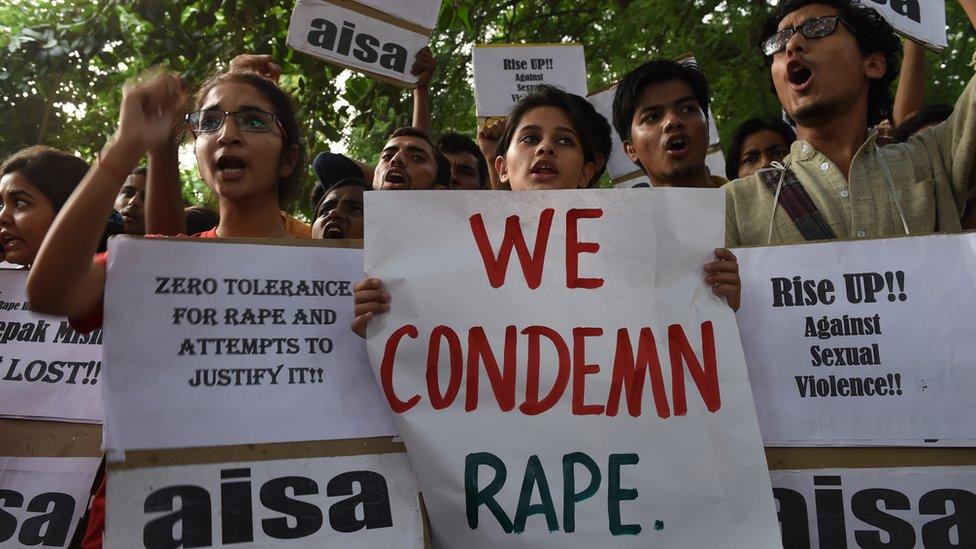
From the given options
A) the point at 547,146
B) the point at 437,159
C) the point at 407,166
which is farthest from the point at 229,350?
the point at 437,159

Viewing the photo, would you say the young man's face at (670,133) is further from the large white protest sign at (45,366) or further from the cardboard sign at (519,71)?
the large white protest sign at (45,366)

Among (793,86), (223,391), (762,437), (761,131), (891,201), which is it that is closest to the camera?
(223,391)

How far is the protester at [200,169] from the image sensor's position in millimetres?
1996

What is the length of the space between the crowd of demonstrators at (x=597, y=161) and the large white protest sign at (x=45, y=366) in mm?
279

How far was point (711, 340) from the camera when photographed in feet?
7.27

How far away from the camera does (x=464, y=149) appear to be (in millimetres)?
4879

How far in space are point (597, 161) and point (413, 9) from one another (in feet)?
6.04

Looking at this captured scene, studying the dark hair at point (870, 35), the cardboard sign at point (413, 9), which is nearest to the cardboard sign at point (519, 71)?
the cardboard sign at point (413, 9)

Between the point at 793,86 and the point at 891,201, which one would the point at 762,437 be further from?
the point at 793,86

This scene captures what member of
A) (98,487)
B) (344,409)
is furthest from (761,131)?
(98,487)

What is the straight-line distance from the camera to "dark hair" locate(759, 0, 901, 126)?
280 cm

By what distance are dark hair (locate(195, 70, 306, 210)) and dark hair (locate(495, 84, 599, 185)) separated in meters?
0.69

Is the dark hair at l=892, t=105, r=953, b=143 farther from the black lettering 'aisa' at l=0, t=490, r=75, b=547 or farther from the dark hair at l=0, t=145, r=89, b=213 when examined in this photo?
the black lettering 'aisa' at l=0, t=490, r=75, b=547

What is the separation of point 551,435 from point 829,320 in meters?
0.77
